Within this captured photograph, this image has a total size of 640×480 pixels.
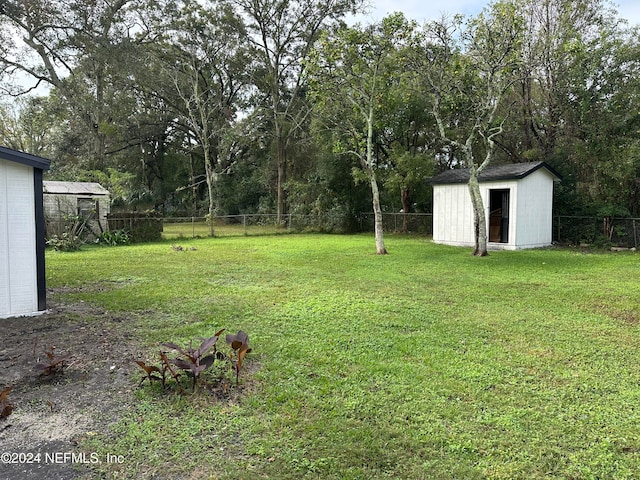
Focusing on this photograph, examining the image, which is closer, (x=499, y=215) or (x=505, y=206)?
(x=505, y=206)

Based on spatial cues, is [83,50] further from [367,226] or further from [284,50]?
[367,226]

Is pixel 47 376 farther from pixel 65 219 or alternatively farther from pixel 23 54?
pixel 23 54

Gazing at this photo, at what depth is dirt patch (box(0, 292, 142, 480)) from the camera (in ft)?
7.22

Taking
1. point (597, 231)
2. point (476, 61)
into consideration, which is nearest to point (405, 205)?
point (597, 231)

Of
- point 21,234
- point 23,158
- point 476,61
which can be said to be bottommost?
point 21,234

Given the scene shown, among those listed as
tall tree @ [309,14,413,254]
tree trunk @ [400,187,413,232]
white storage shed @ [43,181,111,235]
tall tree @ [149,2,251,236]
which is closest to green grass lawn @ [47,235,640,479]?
tall tree @ [309,14,413,254]

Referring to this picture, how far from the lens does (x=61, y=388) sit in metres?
3.04

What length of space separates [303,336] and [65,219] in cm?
1155

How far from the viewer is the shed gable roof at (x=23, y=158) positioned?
180 inches

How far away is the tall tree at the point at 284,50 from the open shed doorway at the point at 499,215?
982 centimetres

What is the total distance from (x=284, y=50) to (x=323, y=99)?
11270 mm

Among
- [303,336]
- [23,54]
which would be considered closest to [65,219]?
[23,54]

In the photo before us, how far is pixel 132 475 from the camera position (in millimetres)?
2062

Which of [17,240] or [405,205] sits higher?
[405,205]
